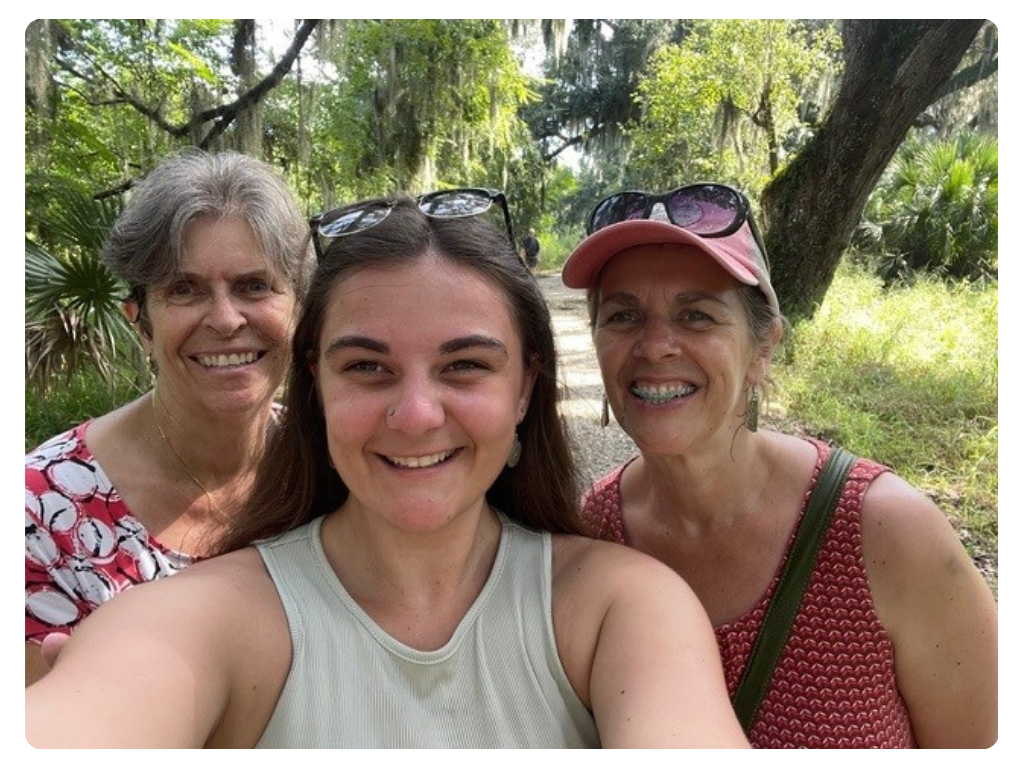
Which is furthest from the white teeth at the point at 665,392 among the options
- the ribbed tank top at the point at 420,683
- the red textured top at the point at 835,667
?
the ribbed tank top at the point at 420,683

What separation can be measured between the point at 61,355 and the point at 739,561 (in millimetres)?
4557

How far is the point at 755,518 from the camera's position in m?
1.91

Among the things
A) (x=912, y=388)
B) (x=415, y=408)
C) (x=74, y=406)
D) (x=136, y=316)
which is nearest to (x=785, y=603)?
(x=415, y=408)

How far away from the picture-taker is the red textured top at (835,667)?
5.60 ft

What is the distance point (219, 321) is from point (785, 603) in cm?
159

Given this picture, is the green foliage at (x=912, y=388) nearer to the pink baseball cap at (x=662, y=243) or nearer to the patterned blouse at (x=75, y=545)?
the pink baseball cap at (x=662, y=243)

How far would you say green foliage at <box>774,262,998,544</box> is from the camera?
222 inches

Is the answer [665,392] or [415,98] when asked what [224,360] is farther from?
[415,98]

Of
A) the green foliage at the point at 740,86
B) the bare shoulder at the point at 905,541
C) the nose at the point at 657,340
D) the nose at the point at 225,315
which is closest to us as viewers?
the bare shoulder at the point at 905,541

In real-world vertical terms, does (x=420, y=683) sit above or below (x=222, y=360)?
below

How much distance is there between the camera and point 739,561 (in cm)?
189

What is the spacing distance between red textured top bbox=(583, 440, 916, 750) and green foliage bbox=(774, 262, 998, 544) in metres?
3.61

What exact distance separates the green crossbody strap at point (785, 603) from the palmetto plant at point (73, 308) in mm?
4341
